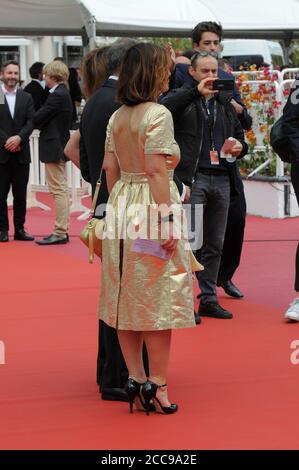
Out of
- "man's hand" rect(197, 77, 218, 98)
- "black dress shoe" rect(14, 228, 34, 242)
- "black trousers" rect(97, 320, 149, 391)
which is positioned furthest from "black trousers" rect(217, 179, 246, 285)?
"black dress shoe" rect(14, 228, 34, 242)

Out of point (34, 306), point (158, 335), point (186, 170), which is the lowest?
point (34, 306)

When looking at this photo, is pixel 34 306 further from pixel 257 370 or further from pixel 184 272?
→ pixel 184 272

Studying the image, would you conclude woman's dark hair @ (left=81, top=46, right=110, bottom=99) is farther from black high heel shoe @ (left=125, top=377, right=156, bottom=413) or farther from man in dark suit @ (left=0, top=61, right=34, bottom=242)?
man in dark suit @ (left=0, top=61, right=34, bottom=242)

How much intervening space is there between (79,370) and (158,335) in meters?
1.19

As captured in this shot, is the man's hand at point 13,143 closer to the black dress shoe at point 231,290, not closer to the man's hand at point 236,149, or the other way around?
the black dress shoe at point 231,290

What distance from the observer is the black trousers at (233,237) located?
834 cm

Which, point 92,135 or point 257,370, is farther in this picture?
point 257,370

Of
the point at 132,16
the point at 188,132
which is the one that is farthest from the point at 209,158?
the point at 132,16

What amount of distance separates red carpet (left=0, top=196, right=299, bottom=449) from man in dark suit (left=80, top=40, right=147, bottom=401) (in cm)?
12

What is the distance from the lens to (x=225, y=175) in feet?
25.9

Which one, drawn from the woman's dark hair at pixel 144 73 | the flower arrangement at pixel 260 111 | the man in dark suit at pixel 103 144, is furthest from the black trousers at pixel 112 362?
the flower arrangement at pixel 260 111

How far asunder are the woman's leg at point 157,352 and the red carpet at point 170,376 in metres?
0.22

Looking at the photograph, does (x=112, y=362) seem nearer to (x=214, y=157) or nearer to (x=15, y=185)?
(x=214, y=157)
